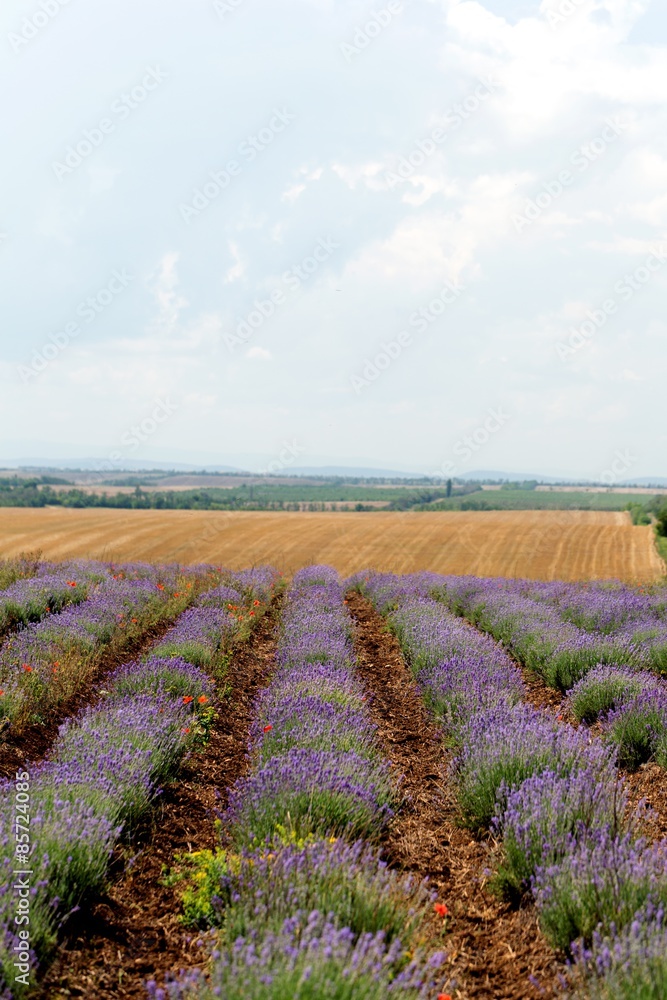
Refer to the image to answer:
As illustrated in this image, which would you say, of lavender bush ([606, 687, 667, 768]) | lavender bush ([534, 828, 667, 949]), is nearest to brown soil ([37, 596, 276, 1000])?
lavender bush ([534, 828, 667, 949])

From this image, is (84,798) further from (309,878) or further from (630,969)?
(630,969)

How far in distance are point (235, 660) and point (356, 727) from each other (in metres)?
3.83

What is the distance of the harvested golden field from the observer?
2498 centimetres

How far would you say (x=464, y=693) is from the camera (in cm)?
525

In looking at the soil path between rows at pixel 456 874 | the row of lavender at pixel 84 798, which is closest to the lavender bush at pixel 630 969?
the soil path between rows at pixel 456 874

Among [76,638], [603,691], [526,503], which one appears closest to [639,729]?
[603,691]

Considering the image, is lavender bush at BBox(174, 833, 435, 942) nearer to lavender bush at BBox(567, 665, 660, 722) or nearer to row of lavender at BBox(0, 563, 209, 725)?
row of lavender at BBox(0, 563, 209, 725)

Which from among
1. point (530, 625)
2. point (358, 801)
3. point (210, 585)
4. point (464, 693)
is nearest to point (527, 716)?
point (464, 693)

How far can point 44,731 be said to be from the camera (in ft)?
17.4

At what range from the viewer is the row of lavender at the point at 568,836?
2.23 meters

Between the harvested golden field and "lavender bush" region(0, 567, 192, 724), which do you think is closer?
"lavender bush" region(0, 567, 192, 724)

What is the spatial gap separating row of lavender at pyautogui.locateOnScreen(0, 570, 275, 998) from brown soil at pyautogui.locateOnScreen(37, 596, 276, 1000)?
114mm

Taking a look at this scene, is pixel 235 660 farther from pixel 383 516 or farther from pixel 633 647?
pixel 383 516

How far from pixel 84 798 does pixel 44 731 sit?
2281mm
